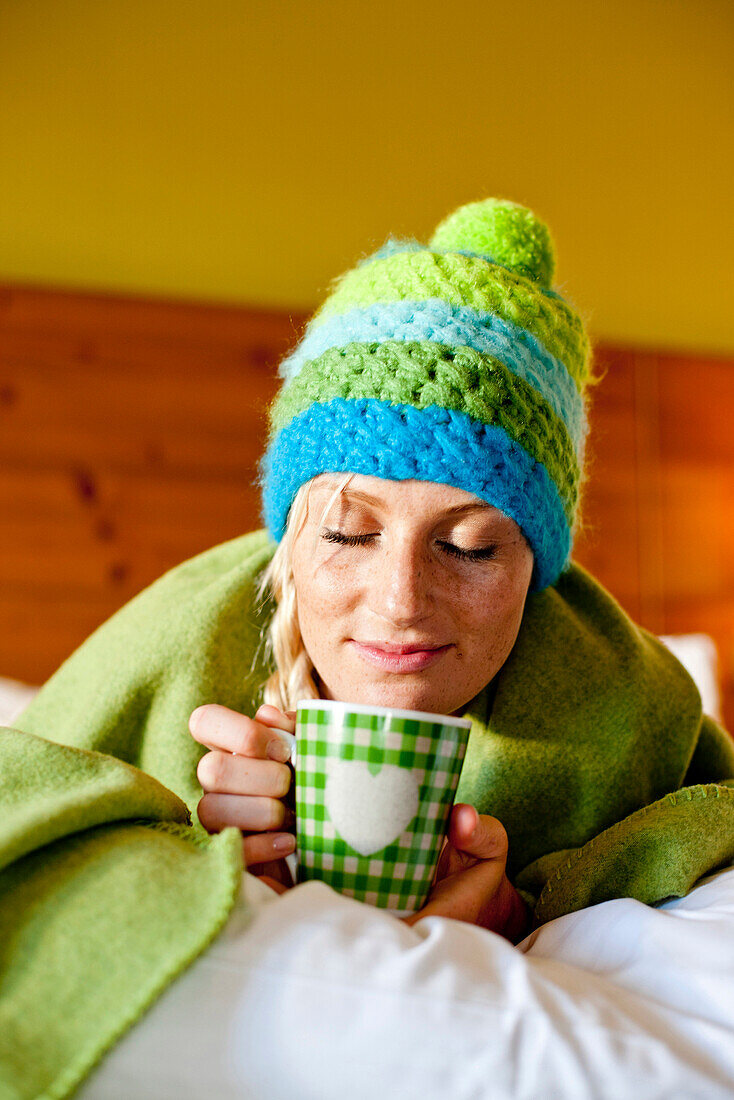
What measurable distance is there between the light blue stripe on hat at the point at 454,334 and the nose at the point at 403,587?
0.61 ft

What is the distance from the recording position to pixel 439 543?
74 cm

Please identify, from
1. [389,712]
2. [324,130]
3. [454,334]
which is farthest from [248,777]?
[324,130]

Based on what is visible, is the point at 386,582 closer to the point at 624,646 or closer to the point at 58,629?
the point at 624,646

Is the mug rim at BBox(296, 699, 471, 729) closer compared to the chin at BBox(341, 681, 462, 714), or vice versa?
the mug rim at BBox(296, 699, 471, 729)

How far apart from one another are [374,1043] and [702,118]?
2.77 meters

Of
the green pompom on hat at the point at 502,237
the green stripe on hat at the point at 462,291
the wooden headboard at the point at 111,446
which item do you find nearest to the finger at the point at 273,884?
the green stripe on hat at the point at 462,291

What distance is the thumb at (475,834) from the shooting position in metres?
0.61

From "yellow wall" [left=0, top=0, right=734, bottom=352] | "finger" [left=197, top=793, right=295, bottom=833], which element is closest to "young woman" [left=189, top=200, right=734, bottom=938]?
"finger" [left=197, top=793, right=295, bottom=833]

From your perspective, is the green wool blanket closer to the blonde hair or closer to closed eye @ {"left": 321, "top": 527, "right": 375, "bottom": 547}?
the blonde hair

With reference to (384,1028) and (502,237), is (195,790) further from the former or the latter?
(502,237)

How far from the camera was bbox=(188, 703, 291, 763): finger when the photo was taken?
63 cm

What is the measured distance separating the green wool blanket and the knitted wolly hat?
16cm

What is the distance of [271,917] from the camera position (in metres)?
0.48

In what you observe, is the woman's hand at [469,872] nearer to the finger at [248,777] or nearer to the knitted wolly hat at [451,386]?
the finger at [248,777]
